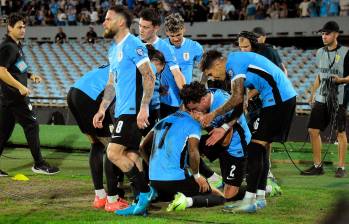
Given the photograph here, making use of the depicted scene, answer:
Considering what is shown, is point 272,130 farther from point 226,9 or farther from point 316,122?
point 226,9

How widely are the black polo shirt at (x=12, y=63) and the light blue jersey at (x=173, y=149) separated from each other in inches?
121

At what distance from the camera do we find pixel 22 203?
5.92m

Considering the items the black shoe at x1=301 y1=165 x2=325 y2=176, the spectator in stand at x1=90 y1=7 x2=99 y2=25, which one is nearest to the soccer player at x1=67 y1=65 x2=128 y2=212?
the black shoe at x1=301 y1=165 x2=325 y2=176

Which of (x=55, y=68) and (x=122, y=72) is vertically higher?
(x=122, y=72)

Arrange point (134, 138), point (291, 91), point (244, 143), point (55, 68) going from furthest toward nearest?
1. point (55, 68)
2. point (244, 143)
3. point (291, 91)
4. point (134, 138)

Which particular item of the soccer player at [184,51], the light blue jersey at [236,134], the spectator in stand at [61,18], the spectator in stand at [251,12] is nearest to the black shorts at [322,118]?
the soccer player at [184,51]

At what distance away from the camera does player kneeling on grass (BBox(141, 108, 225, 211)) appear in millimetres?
5531

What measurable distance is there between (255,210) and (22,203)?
2199 millimetres

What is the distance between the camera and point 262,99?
5.83m

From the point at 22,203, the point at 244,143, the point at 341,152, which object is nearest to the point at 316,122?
the point at 341,152

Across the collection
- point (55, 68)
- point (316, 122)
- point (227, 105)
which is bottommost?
point (55, 68)

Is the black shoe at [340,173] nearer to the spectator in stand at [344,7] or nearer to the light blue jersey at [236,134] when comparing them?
the light blue jersey at [236,134]

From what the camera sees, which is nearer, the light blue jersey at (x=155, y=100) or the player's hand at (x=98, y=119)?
the player's hand at (x=98, y=119)

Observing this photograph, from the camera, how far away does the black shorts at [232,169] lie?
6.25 m
